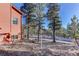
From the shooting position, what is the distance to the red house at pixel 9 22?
2596mm

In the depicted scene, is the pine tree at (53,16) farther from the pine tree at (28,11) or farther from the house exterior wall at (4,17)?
the house exterior wall at (4,17)

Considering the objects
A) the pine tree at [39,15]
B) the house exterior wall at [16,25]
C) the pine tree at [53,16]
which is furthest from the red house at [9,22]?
the pine tree at [53,16]

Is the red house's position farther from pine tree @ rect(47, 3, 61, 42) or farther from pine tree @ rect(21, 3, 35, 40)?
pine tree @ rect(47, 3, 61, 42)

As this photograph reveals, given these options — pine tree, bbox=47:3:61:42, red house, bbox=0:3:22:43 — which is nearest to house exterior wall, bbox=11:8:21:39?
red house, bbox=0:3:22:43

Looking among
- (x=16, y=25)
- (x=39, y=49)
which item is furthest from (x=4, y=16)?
(x=39, y=49)

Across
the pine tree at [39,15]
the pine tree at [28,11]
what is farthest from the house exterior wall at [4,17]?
the pine tree at [39,15]

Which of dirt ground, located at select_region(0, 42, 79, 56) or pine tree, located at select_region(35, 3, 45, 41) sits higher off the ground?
pine tree, located at select_region(35, 3, 45, 41)

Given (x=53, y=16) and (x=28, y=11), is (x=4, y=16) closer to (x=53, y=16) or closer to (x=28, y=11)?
(x=28, y=11)

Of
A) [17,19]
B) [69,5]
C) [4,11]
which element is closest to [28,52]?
[17,19]

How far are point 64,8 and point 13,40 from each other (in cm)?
77

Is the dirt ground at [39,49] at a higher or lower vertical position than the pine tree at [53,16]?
lower

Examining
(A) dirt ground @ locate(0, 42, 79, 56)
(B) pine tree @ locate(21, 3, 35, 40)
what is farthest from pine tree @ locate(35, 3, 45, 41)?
(A) dirt ground @ locate(0, 42, 79, 56)

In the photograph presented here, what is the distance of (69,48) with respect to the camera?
2627 millimetres

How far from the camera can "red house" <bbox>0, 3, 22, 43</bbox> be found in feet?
8.52
